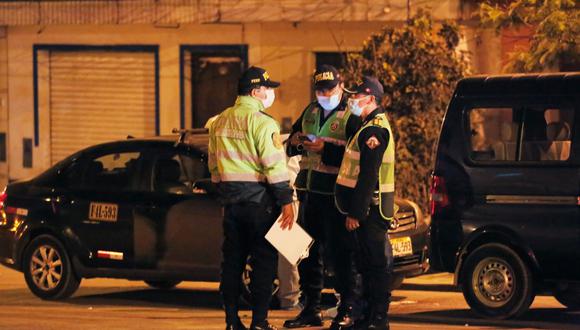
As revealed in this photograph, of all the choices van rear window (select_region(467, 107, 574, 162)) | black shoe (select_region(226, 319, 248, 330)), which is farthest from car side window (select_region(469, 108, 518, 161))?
black shoe (select_region(226, 319, 248, 330))

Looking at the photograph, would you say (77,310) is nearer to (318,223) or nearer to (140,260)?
(140,260)

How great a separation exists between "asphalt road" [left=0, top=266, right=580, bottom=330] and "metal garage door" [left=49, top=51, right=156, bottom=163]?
9.96 metres

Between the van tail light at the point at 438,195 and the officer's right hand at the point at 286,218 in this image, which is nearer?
the officer's right hand at the point at 286,218

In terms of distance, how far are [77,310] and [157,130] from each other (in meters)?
12.0

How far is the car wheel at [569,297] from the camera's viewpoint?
11.5 meters

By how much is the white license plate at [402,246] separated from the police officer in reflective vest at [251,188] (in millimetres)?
2218

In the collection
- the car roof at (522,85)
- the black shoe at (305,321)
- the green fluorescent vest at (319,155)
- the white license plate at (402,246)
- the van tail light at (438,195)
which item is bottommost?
the black shoe at (305,321)

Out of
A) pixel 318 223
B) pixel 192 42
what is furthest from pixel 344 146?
pixel 192 42

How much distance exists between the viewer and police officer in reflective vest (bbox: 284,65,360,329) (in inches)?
393

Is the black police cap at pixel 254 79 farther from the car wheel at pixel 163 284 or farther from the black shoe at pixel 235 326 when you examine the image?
the car wheel at pixel 163 284

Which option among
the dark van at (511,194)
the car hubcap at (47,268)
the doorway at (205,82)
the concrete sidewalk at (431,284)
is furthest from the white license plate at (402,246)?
the doorway at (205,82)

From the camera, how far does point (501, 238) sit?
1102 cm

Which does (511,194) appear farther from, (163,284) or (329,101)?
(163,284)

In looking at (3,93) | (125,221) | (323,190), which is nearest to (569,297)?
(323,190)
